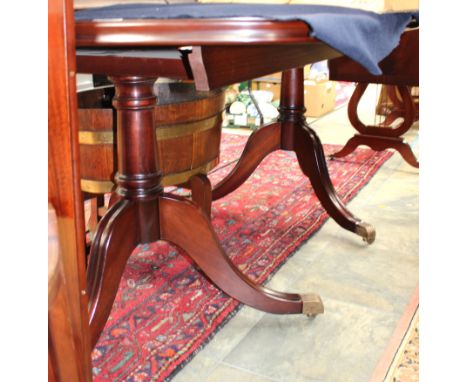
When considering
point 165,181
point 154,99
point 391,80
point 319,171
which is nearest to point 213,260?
point 165,181

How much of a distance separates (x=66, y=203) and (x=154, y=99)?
0.70 metres

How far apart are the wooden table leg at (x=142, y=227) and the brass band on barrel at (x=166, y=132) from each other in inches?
6.9

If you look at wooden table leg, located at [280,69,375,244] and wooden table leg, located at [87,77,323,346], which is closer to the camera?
wooden table leg, located at [87,77,323,346]

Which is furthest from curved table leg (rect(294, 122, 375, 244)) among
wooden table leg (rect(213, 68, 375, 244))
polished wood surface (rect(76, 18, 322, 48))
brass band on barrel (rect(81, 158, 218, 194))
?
polished wood surface (rect(76, 18, 322, 48))

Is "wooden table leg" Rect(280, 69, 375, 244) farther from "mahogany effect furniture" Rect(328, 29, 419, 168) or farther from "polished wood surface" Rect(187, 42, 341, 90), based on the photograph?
"polished wood surface" Rect(187, 42, 341, 90)

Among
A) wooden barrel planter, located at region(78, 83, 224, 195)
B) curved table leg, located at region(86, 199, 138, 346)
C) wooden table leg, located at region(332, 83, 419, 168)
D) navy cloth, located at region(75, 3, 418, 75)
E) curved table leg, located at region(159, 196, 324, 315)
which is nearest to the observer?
navy cloth, located at region(75, 3, 418, 75)

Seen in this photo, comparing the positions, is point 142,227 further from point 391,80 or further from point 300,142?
point 391,80

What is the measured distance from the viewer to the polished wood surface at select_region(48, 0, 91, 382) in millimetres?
472

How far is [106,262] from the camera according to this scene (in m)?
1.13

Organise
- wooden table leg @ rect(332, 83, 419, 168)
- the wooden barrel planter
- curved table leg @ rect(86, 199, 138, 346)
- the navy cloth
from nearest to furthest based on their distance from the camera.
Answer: the navy cloth → curved table leg @ rect(86, 199, 138, 346) → the wooden barrel planter → wooden table leg @ rect(332, 83, 419, 168)

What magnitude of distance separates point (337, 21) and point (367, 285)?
0.99m

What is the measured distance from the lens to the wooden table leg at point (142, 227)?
1.13 m

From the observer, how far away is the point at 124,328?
1.30 m

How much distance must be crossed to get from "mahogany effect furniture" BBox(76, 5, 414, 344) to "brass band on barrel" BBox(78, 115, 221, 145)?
0.59 ft
